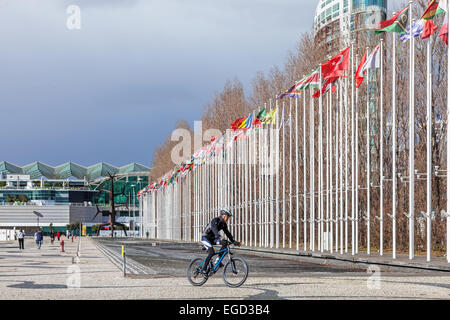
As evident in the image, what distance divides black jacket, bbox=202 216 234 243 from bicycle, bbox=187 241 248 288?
0.25 m

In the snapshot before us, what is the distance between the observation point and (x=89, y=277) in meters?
18.6

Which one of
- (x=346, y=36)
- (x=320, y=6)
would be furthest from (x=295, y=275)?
(x=320, y=6)

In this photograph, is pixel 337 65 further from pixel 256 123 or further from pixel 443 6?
pixel 256 123

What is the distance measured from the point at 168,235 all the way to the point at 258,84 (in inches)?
1447

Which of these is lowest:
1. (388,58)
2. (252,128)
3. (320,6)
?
(252,128)

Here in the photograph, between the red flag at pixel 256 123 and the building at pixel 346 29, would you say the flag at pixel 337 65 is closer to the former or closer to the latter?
the building at pixel 346 29

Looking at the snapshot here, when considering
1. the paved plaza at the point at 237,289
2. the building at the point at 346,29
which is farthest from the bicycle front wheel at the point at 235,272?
the building at the point at 346,29

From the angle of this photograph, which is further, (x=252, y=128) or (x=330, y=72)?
(x=252, y=128)

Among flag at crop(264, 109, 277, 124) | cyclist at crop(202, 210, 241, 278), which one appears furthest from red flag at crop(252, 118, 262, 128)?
cyclist at crop(202, 210, 241, 278)

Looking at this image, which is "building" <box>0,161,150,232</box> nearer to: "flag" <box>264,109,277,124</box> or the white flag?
"flag" <box>264,109,277,124</box>

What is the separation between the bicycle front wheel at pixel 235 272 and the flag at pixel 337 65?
16181mm

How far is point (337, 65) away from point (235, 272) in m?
16.9
